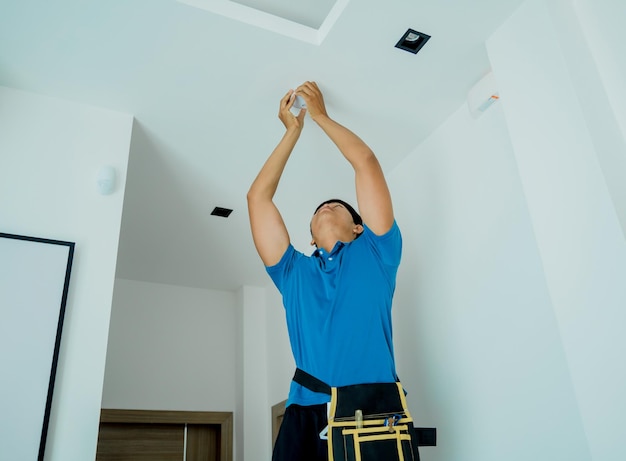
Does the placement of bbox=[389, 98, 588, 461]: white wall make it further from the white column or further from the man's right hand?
the white column

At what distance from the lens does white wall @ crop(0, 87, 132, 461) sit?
68.6 inches

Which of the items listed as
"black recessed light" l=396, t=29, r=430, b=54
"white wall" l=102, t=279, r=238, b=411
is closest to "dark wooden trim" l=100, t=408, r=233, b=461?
"white wall" l=102, t=279, r=238, b=411

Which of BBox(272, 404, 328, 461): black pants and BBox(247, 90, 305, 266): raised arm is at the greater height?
BBox(247, 90, 305, 266): raised arm

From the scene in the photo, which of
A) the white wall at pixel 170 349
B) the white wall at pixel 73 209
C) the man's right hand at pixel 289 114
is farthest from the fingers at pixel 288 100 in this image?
the white wall at pixel 170 349

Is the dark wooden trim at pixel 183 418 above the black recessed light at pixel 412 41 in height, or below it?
below

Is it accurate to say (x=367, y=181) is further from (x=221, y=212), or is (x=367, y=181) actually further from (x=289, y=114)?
(x=221, y=212)

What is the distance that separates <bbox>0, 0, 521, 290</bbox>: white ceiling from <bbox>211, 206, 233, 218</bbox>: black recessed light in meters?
0.05

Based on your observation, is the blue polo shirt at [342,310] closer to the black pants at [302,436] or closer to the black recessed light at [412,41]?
the black pants at [302,436]

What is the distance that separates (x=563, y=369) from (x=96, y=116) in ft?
5.80

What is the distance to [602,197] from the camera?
1.42m

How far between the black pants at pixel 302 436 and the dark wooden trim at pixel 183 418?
1.80 metres

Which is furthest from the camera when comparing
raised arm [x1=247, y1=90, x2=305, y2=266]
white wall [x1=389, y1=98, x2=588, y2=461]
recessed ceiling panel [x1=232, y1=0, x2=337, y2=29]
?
recessed ceiling panel [x1=232, y1=0, x2=337, y2=29]

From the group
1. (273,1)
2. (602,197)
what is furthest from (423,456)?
(273,1)

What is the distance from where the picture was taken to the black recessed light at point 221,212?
282cm
